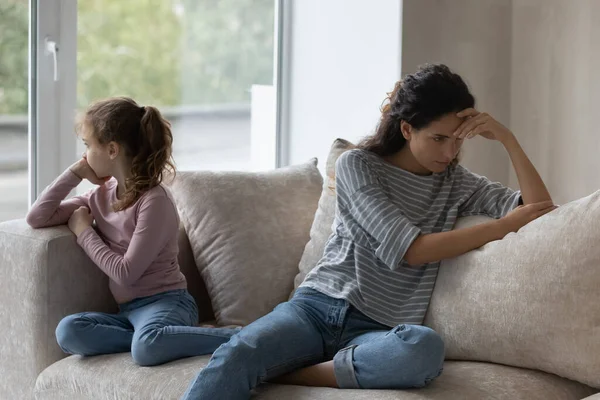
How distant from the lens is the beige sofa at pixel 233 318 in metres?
2.08

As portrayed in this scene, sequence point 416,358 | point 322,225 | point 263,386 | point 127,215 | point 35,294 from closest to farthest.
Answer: point 416,358, point 263,386, point 35,294, point 127,215, point 322,225

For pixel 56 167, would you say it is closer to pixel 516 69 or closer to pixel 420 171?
pixel 420 171

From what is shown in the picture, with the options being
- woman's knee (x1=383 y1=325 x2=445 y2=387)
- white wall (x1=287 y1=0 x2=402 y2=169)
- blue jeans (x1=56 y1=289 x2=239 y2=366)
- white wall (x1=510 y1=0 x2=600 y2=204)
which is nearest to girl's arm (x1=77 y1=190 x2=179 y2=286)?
blue jeans (x1=56 y1=289 x2=239 y2=366)

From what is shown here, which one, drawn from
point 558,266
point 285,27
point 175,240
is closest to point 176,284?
point 175,240

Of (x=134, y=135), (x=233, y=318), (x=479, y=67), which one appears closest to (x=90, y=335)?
(x=233, y=318)

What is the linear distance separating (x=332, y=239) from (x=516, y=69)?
1.66m

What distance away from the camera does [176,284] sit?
99.4 inches

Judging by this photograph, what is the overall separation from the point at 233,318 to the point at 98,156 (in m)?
0.55

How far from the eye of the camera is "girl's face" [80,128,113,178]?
2.50 meters

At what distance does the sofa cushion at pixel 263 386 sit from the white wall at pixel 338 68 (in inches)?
59.5

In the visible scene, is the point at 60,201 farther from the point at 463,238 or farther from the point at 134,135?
the point at 463,238

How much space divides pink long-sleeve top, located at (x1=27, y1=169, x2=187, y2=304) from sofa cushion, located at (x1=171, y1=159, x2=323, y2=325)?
116 millimetres

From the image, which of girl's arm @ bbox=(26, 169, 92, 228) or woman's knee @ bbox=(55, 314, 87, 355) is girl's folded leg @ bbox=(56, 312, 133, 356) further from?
girl's arm @ bbox=(26, 169, 92, 228)

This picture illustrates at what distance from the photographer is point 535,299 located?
213 centimetres
